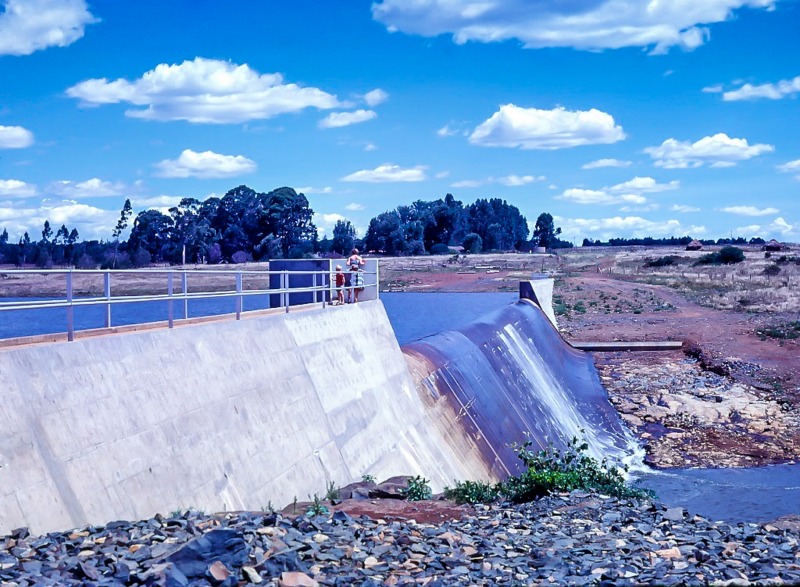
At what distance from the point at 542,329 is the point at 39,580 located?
36647 millimetres

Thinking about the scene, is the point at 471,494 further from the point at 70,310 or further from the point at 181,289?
the point at 181,289

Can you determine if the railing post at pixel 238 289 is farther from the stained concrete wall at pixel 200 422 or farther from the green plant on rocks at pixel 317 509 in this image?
the green plant on rocks at pixel 317 509

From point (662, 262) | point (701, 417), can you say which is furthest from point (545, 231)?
point (701, 417)

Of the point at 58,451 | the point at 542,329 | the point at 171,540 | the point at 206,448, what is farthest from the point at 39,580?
the point at 542,329

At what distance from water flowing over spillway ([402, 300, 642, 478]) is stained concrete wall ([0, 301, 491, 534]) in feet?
9.89

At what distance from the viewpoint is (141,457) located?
1043cm

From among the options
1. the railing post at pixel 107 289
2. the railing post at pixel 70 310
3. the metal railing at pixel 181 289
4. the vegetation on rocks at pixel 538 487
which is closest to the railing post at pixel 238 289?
the metal railing at pixel 181 289

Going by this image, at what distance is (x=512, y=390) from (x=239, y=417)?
16.1 m

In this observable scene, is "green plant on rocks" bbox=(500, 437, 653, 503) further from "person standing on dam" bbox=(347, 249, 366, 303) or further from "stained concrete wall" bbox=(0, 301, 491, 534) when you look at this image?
"person standing on dam" bbox=(347, 249, 366, 303)

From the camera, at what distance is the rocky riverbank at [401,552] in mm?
7688

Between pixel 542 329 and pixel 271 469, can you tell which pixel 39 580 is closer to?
pixel 271 469

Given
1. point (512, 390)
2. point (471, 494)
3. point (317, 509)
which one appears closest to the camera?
point (317, 509)

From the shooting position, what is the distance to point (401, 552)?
31.3ft

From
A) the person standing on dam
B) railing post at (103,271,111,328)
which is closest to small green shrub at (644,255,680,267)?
the person standing on dam
